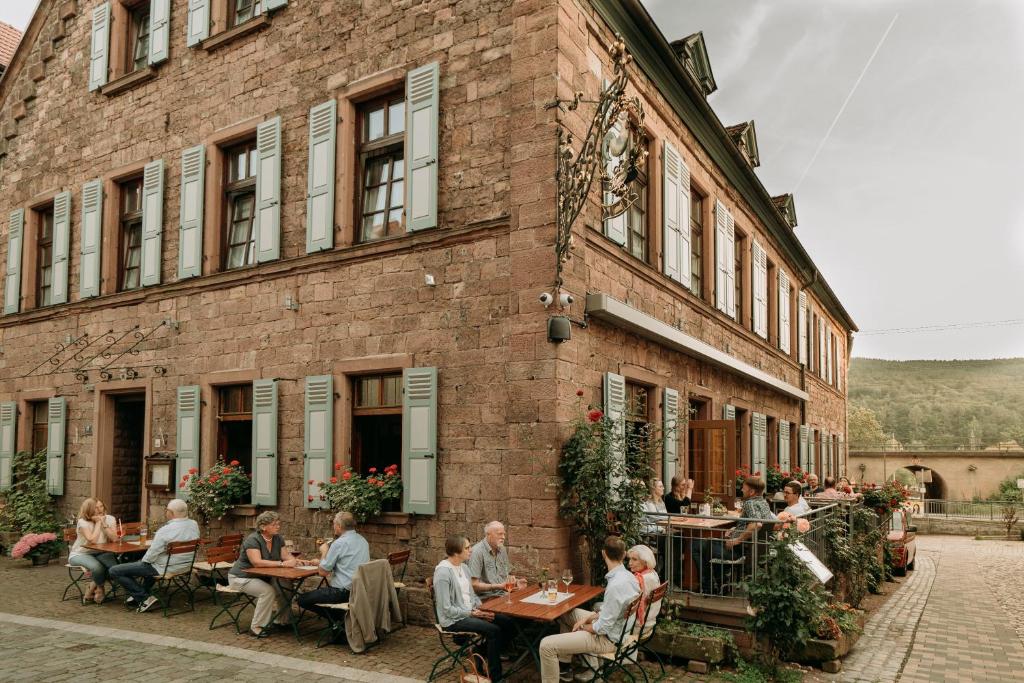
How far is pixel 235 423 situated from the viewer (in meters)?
11.4

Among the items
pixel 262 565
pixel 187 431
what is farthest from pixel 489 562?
pixel 187 431

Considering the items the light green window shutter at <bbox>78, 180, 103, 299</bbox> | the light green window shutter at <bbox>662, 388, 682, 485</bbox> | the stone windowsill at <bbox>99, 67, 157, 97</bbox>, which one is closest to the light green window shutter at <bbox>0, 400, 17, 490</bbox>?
the light green window shutter at <bbox>78, 180, 103, 299</bbox>

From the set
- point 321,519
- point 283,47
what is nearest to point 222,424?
point 321,519

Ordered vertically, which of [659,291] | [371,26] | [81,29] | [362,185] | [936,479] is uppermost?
[81,29]

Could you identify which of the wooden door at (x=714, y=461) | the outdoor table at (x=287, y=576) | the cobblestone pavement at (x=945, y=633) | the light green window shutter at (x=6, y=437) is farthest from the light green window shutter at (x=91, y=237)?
the cobblestone pavement at (x=945, y=633)

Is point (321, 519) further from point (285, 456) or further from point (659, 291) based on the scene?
point (659, 291)

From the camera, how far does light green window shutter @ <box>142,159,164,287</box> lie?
12.2 meters

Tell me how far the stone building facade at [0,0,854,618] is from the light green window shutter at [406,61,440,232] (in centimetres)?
3

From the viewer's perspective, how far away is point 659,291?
446 inches

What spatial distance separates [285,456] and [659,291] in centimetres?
537

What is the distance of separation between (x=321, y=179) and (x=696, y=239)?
20.8 feet

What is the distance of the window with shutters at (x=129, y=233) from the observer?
13.1 m

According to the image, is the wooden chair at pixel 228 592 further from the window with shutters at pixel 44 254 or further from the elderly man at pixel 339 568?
the window with shutters at pixel 44 254

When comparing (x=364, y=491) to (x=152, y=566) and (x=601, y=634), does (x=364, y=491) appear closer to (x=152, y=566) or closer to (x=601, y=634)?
(x=152, y=566)
